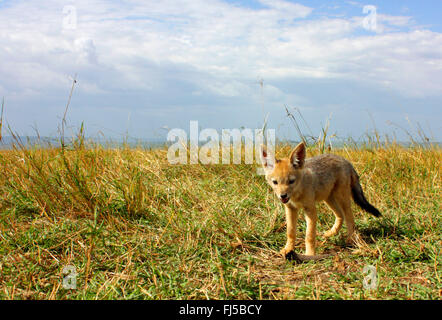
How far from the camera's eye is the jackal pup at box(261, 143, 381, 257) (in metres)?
3.66

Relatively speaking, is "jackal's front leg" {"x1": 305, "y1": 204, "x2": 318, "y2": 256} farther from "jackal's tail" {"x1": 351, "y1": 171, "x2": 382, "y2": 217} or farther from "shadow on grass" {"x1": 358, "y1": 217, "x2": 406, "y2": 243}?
"jackal's tail" {"x1": 351, "y1": 171, "x2": 382, "y2": 217}

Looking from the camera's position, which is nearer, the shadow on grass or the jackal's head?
the jackal's head

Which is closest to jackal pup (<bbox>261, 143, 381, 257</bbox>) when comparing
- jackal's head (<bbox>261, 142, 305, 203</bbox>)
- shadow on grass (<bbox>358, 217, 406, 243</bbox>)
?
jackal's head (<bbox>261, 142, 305, 203</bbox>)

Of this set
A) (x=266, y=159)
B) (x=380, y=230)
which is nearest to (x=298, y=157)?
(x=266, y=159)

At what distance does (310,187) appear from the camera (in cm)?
384

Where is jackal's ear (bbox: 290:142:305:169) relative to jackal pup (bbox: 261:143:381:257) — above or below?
above

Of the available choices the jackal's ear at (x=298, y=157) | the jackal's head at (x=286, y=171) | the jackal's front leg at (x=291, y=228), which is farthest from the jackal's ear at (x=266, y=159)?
the jackal's front leg at (x=291, y=228)

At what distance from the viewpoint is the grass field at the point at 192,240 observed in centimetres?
285

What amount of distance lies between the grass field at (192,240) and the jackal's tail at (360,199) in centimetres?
19

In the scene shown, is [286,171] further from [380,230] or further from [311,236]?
[380,230]

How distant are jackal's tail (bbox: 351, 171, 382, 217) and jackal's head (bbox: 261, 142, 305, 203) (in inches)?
38.1

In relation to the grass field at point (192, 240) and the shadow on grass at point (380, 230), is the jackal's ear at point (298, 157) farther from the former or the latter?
the shadow on grass at point (380, 230)

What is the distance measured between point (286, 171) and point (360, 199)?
3.82 ft
